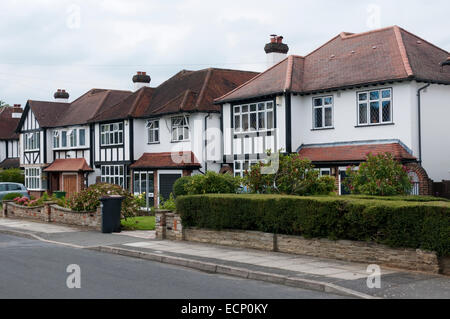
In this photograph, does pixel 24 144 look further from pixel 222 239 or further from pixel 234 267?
pixel 234 267

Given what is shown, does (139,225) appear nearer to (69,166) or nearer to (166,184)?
(166,184)

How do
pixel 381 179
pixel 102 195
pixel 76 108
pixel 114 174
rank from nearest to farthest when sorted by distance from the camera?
pixel 381 179
pixel 102 195
pixel 114 174
pixel 76 108

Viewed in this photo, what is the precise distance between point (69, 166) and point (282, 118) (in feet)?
62.9

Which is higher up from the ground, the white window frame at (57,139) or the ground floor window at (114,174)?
the white window frame at (57,139)

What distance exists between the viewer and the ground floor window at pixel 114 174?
35.4m

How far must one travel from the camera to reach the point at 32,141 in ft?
147

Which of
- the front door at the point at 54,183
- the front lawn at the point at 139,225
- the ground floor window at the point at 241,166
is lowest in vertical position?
the front lawn at the point at 139,225

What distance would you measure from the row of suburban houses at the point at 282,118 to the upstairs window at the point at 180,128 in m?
0.09

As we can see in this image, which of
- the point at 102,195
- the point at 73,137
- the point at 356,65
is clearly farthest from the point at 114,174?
the point at 356,65

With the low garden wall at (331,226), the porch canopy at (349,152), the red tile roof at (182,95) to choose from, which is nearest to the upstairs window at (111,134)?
the red tile roof at (182,95)

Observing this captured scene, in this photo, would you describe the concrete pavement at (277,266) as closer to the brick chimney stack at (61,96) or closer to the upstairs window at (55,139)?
the upstairs window at (55,139)

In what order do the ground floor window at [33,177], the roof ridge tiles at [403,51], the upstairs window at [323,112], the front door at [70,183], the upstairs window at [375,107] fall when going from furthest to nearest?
1. the ground floor window at [33,177]
2. the front door at [70,183]
3. the upstairs window at [323,112]
4. the upstairs window at [375,107]
5. the roof ridge tiles at [403,51]

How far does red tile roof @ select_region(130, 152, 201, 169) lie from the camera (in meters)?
30.3
